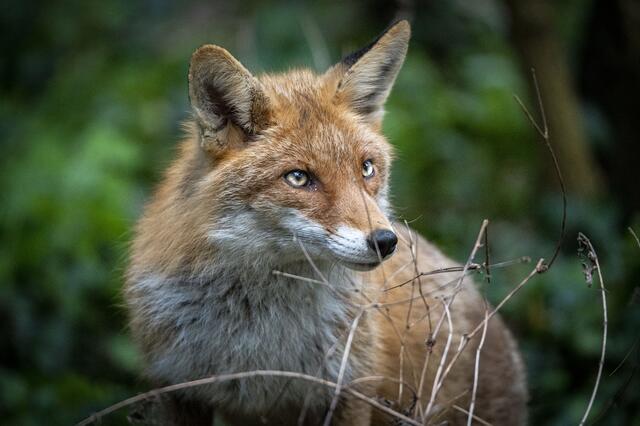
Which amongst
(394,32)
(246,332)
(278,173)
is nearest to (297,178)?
(278,173)

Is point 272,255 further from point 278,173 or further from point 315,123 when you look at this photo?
point 315,123

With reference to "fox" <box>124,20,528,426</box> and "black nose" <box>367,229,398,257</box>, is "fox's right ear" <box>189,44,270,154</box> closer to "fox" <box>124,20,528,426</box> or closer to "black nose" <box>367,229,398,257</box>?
"fox" <box>124,20,528,426</box>

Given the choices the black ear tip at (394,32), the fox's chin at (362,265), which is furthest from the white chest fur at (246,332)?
the black ear tip at (394,32)

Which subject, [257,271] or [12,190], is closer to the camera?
[257,271]

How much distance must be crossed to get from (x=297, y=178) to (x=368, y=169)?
1.69 feet

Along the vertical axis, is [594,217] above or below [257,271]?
below

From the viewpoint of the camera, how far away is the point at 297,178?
500 cm

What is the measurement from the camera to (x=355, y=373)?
5281 millimetres

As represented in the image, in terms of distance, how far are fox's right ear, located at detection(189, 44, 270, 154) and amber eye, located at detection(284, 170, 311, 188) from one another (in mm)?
400

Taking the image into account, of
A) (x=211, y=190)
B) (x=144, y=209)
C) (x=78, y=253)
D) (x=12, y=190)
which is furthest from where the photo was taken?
(x=12, y=190)

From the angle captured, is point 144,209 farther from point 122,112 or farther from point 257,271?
point 122,112

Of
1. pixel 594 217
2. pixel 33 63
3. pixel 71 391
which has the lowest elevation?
pixel 71 391

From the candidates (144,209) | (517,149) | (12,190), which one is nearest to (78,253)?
(12,190)

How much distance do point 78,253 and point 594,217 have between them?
210 inches
